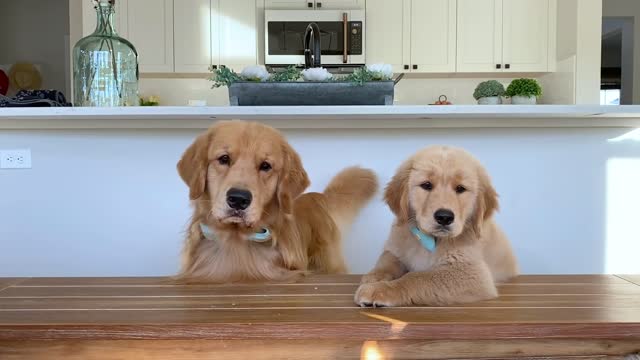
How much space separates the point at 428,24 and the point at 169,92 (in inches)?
90.0

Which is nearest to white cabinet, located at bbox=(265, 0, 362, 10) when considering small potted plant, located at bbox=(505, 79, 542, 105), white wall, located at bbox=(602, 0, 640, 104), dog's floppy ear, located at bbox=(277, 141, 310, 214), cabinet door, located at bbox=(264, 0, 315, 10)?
cabinet door, located at bbox=(264, 0, 315, 10)

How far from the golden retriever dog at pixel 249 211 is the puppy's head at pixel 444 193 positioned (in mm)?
255

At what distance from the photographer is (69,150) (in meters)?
1.66

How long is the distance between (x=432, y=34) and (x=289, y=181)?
3721mm

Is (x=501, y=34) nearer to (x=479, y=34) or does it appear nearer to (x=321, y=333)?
(x=479, y=34)

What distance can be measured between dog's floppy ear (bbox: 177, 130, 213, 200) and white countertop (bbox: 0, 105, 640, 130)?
1.13 feet

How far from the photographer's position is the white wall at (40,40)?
22.6 feet

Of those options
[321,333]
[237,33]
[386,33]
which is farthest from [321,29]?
[321,333]

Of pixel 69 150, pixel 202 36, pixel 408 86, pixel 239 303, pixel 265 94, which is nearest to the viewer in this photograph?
pixel 239 303

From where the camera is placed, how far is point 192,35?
4508 millimetres

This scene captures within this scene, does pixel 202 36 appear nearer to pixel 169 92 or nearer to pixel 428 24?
pixel 169 92

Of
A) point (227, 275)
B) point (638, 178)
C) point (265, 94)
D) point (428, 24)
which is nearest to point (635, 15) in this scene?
point (428, 24)

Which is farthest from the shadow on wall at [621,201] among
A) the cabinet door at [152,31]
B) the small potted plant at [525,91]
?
the cabinet door at [152,31]

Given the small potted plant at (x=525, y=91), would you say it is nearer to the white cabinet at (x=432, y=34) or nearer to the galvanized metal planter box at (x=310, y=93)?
the white cabinet at (x=432, y=34)
